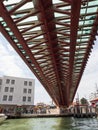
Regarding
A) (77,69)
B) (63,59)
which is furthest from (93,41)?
(77,69)

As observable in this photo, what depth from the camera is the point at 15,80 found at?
62125 mm

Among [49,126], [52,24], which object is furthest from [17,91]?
[52,24]

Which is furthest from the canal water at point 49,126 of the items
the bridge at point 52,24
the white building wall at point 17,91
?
the white building wall at point 17,91

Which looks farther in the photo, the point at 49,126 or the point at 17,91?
the point at 17,91

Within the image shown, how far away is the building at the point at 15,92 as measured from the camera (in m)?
58.1

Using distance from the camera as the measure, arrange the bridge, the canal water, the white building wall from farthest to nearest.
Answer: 1. the white building wall
2. the canal water
3. the bridge

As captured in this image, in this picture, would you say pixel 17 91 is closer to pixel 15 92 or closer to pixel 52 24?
pixel 15 92

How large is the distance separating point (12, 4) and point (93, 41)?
6377 millimetres

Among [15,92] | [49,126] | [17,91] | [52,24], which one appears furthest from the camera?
[17,91]

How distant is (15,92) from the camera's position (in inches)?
2379

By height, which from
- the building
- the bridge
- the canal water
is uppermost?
the building

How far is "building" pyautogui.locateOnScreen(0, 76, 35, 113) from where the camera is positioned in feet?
191

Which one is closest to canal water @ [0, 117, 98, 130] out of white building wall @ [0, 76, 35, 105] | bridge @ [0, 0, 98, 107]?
bridge @ [0, 0, 98, 107]

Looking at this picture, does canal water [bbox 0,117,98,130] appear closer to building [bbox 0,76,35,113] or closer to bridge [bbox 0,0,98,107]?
bridge [bbox 0,0,98,107]
